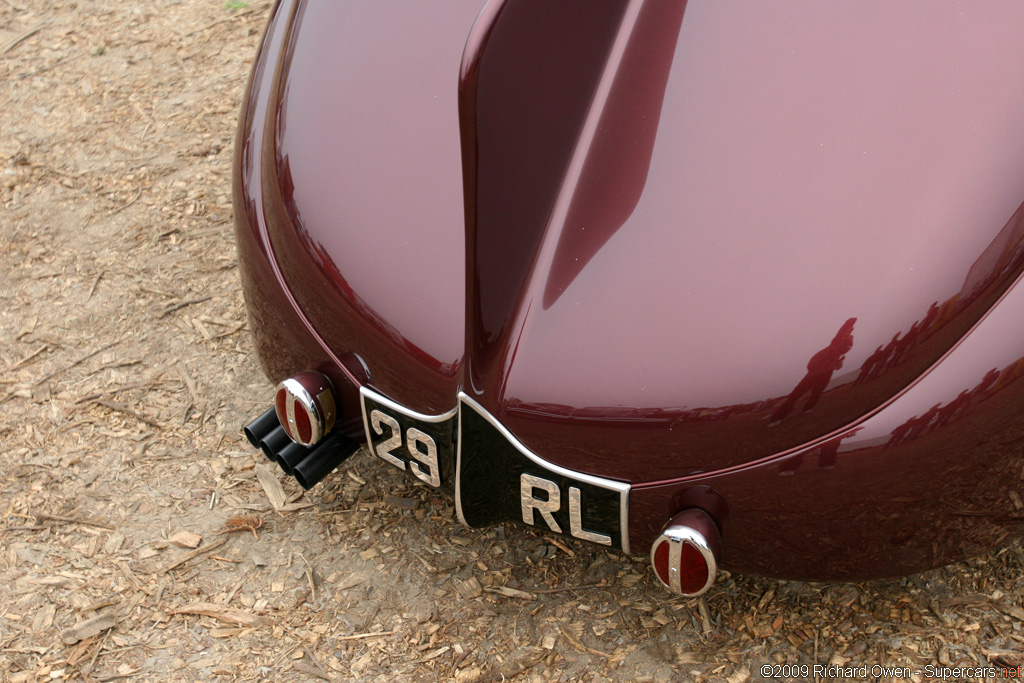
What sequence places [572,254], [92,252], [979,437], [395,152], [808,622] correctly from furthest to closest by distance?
[92,252] → [808,622] → [395,152] → [572,254] → [979,437]

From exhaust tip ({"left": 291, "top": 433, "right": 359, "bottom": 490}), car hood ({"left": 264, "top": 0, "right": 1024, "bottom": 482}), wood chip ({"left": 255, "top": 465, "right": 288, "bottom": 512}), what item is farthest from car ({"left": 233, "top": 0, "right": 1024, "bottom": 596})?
wood chip ({"left": 255, "top": 465, "right": 288, "bottom": 512})

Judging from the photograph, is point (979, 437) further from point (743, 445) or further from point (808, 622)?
point (808, 622)

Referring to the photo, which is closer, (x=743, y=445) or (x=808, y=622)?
(x=743, y=445)

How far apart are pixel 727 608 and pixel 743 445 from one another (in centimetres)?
67

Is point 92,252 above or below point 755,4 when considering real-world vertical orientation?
below

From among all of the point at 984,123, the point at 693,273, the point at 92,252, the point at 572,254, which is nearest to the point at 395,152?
the point at 572,254

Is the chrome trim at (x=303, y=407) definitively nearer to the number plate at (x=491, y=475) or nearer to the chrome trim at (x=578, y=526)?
the number plate at (x=491, y=475)

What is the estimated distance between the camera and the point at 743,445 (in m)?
1.52

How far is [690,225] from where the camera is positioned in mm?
1559

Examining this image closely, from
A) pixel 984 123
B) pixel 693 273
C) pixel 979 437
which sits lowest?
pixel 979 437

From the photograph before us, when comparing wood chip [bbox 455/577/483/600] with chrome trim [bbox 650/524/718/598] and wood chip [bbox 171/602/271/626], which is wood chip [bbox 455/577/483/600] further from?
chrome trim [bbox 650/524/718/598]

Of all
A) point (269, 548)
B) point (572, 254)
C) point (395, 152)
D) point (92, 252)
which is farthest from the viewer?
point (92, 252)

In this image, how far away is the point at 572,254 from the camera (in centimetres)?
162

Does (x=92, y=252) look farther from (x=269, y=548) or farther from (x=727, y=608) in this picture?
(x=727, y=608)
